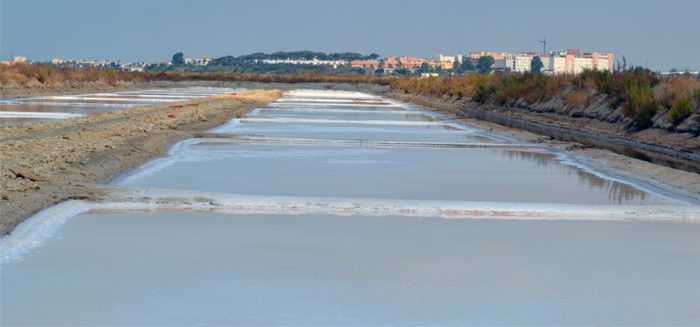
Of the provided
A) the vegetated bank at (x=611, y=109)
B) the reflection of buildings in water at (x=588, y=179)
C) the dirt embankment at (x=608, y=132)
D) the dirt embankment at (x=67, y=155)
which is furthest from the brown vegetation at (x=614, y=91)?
the dirt embankment at (x=67, y=155)

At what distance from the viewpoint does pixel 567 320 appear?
198 inches

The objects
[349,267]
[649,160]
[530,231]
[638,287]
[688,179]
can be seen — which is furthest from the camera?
[649,160]

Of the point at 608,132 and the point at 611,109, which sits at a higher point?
the point at 611,109

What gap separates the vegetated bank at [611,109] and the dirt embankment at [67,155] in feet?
30.7

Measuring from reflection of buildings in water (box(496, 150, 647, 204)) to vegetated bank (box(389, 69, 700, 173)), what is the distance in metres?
2.38

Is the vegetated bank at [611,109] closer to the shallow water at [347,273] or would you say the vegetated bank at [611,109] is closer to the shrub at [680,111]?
the shrub at [680,111]

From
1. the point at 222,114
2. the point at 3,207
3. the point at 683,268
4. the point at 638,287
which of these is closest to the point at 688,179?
the point at 683,268

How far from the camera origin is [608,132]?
23469mm

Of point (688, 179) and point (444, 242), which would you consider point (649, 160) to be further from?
point (444, 242)

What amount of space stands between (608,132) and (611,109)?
2761 millimetres

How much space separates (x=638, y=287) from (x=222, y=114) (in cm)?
2195

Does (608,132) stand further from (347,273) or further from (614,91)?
(347,273)

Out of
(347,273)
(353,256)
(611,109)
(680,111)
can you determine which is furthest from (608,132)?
(347,273)

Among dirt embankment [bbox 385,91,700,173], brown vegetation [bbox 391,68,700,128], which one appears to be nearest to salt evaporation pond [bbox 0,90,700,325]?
dirt embankment [bbox 385,91,700,173]
